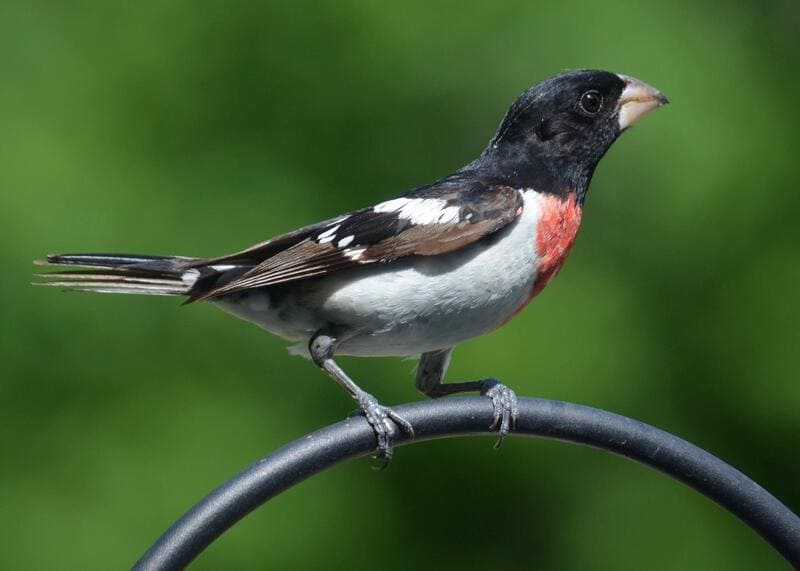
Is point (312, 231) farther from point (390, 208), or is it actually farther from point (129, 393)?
point (129, 393)

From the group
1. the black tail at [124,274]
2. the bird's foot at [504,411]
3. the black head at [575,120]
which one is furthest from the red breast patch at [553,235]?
the black tail at [124,274]

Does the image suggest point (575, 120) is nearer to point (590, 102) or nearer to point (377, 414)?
point (590, 102)

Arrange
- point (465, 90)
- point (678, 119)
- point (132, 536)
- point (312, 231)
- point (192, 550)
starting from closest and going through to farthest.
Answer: point (192, 550), point (312, 231), point (132, 536), point (678, 119), point (465, 90)

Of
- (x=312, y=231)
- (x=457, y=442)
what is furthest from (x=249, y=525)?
(x=312, y=231)

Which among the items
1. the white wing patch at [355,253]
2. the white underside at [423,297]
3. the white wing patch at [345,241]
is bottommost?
the white underside at [423,297]

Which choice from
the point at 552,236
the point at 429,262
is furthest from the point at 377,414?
the point at 552,236

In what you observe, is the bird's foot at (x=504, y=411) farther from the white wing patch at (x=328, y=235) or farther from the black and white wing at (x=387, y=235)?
the white wing patch at (x=328, y=235)

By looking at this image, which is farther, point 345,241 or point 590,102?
point 590,102
